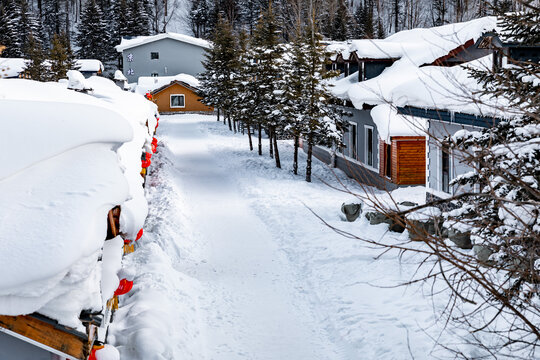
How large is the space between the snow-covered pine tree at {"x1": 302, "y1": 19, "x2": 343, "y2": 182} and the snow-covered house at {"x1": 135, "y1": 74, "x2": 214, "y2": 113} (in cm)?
3576

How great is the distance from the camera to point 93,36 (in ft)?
236

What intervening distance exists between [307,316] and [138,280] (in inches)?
139

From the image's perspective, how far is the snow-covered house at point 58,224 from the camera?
434 centimetres

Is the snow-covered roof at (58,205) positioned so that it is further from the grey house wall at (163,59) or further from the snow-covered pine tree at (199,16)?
the snow-covered pine tree at (199,16)

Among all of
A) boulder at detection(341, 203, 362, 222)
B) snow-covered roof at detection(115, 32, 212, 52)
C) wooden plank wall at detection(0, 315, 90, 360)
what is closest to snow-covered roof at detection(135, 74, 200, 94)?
snow-covered roof at detection(115, 32, 212, 52)

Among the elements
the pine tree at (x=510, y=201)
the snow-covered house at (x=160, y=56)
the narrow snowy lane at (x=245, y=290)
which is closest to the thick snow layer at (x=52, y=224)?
the pine tree at (x=510, y=201)

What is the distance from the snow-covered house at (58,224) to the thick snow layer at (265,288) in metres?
2.52

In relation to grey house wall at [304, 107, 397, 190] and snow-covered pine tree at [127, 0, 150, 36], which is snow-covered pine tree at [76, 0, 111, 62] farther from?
grey house wall at [304, 107, 397, 190]

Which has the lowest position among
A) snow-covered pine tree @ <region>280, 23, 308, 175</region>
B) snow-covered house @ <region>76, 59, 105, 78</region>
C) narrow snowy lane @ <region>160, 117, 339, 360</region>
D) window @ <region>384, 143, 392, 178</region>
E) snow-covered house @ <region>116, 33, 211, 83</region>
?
narrow snowy lane @ <region>160, 117, 339, 360</region>

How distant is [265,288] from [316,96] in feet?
45.4

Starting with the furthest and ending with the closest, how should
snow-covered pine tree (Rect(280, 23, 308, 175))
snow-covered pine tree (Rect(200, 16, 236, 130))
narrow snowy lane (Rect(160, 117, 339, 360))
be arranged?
snow-covered pine tree (Rect(200, 16, 236, 130)) → snow-covered pine tree (Rect(280, 23, 308, 175)) → narrow snowy lane (Rect(160, 117, 339, 360))

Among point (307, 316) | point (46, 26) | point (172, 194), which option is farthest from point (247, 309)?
point (46, 26)

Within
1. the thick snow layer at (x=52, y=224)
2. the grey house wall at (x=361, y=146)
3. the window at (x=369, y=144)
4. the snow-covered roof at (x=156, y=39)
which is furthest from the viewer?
the snow-covered roof at (x=156, y=39)

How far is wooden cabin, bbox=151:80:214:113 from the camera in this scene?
196ft
